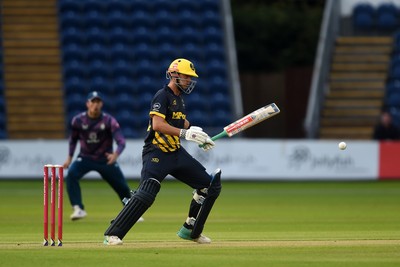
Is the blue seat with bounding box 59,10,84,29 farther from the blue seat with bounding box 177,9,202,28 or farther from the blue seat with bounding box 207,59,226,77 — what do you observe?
the blue seat with bounding box 207,59,226,77

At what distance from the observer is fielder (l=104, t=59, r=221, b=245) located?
10227 millimetres

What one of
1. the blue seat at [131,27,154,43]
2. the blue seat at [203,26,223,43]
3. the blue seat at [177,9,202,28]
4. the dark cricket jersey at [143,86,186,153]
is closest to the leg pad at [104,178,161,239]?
the dark cricket jersey at [143,86,186,153]

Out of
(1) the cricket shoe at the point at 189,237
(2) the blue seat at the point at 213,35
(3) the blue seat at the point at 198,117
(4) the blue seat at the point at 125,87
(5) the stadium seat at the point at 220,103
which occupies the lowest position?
(3) the blue seat at the point at 198,117

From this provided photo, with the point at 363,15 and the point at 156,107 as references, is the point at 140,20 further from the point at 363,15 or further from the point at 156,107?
the point at 156,107

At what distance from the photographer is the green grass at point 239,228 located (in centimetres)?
923

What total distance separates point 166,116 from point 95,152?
4.62 m

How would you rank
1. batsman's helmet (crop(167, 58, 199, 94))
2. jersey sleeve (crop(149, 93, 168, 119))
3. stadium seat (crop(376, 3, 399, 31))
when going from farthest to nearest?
stadium seat (crop(376, 3, 399, 31)), batsman's helmet (crop(167, 58, 199, 94)), jersey sleeve (crop(149, 93, 168, 119))

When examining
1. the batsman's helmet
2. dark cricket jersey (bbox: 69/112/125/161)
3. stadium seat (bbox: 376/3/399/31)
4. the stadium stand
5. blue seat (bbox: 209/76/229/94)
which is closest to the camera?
the batsman's helmet

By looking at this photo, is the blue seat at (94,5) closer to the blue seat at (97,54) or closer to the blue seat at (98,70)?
the blue seat at (97,54)

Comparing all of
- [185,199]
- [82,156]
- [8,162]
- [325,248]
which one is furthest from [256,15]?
[325,248]

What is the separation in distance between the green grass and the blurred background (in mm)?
3438

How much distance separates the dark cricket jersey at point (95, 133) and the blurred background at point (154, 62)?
9.61m

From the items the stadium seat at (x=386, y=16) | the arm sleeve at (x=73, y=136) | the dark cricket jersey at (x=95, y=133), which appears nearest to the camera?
the dark cricket jersey at (x=95, y=133)

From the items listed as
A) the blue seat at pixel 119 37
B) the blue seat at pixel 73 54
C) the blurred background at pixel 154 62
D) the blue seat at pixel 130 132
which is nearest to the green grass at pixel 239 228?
the blue seat at pixel 130 132
